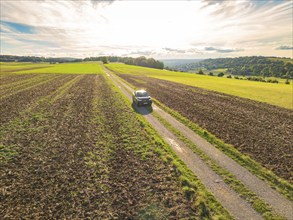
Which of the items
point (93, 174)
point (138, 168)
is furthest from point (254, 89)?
point (93, 174)

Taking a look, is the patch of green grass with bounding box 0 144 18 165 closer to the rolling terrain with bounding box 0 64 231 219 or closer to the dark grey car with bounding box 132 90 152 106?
the rolling terrain with bounding box 0 64 231 219

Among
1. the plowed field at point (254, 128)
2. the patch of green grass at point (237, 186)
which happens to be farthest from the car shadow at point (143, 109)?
the patch of green grass at point (237, 186)

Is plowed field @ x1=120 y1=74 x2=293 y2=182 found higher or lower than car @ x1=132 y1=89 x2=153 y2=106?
lower

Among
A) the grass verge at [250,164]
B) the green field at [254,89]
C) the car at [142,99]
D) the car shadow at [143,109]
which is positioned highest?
the car at [142,99]

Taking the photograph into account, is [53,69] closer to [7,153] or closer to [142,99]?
[142,99]

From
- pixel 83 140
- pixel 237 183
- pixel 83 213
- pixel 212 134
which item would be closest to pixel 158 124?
pixel 212 134

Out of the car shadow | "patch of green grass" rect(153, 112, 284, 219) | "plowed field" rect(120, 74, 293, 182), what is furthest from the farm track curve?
the car shadow

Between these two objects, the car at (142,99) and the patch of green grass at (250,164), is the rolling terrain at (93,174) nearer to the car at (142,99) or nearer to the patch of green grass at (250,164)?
the patch of green grass at (250,164)

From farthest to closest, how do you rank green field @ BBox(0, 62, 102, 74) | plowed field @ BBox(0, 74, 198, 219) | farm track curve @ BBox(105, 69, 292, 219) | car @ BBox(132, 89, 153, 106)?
green field @ BBox(0, 62, 102, 74) < car @ BBox(132, 89, 153, 106) < farm track curve @ BBox(105, 69, 292, 219) < plowed field @ BBox(0, 74, 198, 219)

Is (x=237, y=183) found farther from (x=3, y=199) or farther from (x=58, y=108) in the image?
(x=58, y=108)
